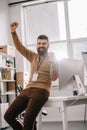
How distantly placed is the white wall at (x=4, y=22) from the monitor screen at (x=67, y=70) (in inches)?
134

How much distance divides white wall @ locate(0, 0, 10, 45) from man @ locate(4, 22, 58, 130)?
11.5 feet

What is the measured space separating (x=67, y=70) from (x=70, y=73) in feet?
0.25

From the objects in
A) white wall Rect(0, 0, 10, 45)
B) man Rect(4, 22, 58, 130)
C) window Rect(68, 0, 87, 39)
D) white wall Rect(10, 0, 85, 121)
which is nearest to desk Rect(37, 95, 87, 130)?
man Rect(4, 22, 58, 130)

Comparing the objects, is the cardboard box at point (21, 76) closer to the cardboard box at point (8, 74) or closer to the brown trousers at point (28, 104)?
the cardboard box at point (8, 74)

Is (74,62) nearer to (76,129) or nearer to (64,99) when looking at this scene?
(64,99)

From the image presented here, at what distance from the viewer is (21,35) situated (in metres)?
6.43

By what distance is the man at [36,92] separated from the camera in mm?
2473

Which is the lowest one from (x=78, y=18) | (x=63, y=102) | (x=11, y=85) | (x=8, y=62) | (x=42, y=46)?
(x=11, y=85)

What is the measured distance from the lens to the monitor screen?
2758 mm

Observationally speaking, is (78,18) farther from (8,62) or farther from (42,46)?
(42,46)

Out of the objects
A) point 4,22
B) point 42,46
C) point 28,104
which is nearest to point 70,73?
point 42,46

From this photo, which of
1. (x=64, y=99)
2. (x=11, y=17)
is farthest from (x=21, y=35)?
(x=64, y=99)

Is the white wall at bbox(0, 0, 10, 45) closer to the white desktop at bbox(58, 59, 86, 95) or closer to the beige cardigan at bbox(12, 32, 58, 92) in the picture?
the white desktop at bbox(58, 59, 86, 95)

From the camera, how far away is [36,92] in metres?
2.55
